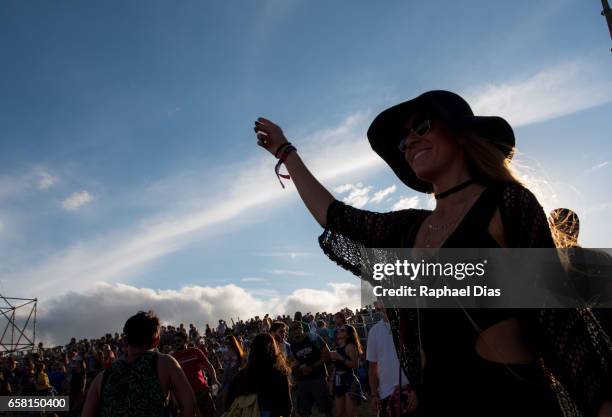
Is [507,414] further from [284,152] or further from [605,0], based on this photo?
[605,0]

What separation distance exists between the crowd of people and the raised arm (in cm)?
68

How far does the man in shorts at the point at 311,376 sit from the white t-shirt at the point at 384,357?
96.0 inches

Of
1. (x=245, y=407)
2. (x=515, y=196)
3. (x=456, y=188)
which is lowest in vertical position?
(x=245, y=407)

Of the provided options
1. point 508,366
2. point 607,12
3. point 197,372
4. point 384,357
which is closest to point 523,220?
point 508,366

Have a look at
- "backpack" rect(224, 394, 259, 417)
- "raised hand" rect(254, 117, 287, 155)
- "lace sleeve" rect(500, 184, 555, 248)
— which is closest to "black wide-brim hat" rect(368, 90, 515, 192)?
"lace sleeve" rect(500, 184, 555, 248)

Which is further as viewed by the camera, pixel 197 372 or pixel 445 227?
pixel 197 372

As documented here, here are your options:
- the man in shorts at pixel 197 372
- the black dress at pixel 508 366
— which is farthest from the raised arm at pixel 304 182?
the man in shorts at pixel 197 372

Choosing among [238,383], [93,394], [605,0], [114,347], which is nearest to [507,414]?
[93,394]

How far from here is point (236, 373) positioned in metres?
6.78

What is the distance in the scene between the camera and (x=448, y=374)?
4.66ft

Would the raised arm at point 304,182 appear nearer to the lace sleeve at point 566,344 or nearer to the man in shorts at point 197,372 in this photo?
the lace sleeve at point 566,344

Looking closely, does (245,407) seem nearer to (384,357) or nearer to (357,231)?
(384,357)

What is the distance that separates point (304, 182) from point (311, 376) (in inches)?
311

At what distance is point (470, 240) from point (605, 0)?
9361 millimetres
